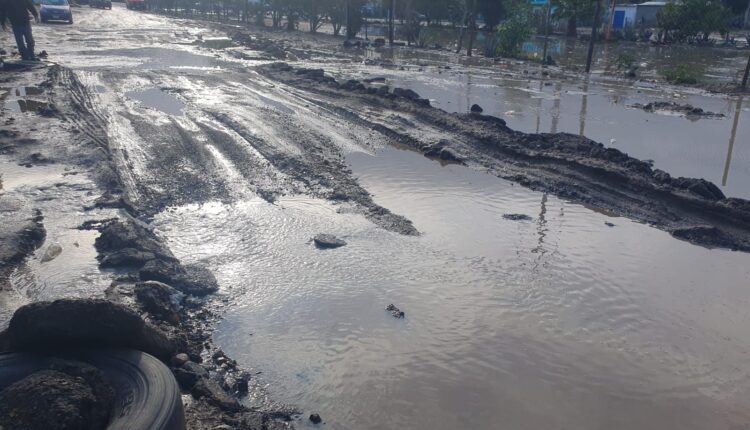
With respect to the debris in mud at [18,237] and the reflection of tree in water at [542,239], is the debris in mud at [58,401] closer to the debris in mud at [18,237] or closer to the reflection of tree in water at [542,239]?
the debris in mud at [18,237]

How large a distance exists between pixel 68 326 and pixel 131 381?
0.63m

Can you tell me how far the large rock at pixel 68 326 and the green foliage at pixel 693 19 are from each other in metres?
45.8

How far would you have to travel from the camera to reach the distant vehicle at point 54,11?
39.6 metres

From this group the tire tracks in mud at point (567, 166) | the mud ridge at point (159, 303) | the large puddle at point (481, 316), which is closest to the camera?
the mud ridge at point (159, 303)

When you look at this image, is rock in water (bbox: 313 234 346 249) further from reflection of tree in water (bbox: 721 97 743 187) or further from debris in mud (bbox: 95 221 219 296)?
reflection of tree in water (bbox: 721 97 743 187)

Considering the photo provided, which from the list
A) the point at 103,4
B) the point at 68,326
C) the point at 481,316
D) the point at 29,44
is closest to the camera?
the point at 68,326

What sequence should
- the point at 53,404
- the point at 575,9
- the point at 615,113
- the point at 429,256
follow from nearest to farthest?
1. the point at 53,404
2. the point at 429,256
3. the point at 615,113
4. the point at 575,9

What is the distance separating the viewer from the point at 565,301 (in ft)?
20.3

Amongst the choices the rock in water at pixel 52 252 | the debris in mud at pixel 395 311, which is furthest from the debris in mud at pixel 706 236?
the rock in water at pixel 52 252

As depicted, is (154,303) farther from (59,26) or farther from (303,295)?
(59,26)

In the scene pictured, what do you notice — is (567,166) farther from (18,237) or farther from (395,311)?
(18,237)

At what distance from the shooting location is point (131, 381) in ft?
12.4

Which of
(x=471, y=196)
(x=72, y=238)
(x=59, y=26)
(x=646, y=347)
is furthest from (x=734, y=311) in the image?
(x=59, y=26)

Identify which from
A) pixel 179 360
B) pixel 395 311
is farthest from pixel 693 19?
pixel 179 360
